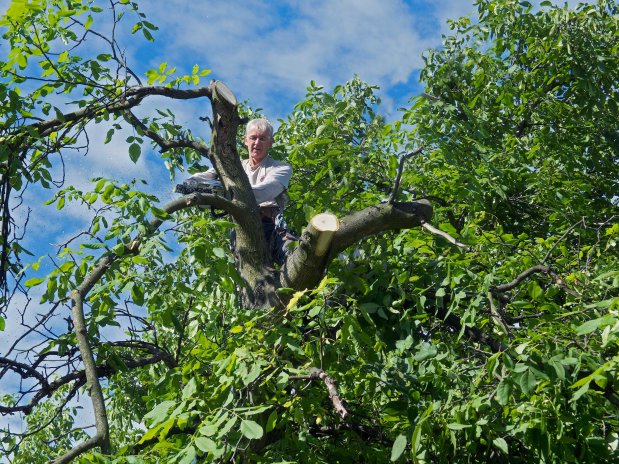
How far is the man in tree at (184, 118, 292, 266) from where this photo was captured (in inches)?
251

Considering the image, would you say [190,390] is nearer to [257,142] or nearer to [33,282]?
[33,282]

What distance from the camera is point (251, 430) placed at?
176 inches

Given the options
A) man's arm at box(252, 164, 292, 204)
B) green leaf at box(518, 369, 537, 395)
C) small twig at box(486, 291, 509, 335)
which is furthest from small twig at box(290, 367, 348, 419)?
man's arm at box(252, 164, 292, 204)

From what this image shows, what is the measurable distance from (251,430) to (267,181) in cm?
229

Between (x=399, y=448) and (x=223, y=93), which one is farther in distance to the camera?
(x=223, y=93)

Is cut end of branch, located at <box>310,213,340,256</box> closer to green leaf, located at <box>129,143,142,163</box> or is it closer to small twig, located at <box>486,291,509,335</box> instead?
small twig, located at <box>486,291,509,335</box>

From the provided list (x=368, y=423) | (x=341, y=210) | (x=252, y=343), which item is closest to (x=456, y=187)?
(x=341, y=210)

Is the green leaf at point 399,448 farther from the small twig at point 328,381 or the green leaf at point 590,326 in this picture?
the green leaf at point 590,326

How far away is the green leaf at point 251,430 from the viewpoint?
14.5 ft

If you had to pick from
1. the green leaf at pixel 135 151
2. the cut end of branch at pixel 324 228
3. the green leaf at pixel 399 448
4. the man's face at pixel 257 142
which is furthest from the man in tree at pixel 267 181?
the green leaf at pixel 399 448

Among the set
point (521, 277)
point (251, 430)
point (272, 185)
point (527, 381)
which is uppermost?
point (272, 185)

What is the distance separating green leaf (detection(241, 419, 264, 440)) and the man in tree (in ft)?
6.06

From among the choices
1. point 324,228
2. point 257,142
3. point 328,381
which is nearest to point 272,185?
point 257,142

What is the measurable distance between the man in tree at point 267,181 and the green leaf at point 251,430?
1847 mm
